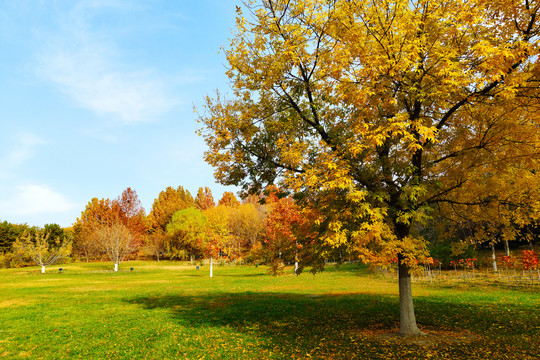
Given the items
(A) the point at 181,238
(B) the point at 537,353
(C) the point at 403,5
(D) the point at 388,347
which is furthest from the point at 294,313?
(A) the point at 181,238

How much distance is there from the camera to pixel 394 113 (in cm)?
972

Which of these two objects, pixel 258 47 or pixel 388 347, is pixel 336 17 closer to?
pixel 258 47

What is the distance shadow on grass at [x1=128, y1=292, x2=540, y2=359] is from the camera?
9195 millimetres

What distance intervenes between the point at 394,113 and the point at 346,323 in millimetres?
7932

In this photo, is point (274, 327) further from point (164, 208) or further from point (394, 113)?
point (164, 208)

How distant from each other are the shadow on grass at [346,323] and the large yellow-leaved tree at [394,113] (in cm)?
166

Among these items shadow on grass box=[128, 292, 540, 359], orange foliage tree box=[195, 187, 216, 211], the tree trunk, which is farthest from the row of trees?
the tree trunk

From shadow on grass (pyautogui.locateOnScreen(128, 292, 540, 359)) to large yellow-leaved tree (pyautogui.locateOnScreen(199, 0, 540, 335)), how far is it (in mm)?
1663

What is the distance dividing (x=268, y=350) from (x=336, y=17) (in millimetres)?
9794

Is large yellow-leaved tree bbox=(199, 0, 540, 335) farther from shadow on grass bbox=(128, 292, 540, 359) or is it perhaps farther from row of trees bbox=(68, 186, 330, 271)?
row of trees bbox=(68, 186, 330, 271)

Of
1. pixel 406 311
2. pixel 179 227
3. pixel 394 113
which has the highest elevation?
pixel 394 113

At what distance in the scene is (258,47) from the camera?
10812 millimetres

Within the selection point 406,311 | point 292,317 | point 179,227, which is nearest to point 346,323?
point 292,317

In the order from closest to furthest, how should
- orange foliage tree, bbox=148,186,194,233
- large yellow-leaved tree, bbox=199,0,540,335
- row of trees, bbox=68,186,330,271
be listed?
large yellow-leaved tree, bbox=199,0,540,335, row of trees, bbox=68,186,330,271, orange foliage tree, bbox=148,186,194,233
